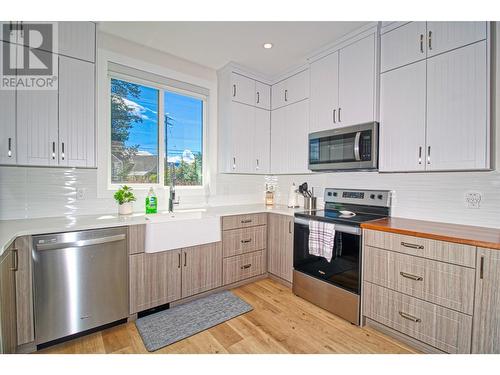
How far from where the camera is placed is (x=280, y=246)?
272 centimetres

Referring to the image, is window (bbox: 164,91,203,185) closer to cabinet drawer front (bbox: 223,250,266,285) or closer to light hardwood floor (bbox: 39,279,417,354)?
cabinet drawer front (bbox: 223,250,266,285)

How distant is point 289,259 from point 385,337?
107cm

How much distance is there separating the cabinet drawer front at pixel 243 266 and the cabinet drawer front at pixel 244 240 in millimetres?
68

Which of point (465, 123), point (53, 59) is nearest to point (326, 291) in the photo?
point (465, 123)

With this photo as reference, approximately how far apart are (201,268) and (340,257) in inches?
54.1

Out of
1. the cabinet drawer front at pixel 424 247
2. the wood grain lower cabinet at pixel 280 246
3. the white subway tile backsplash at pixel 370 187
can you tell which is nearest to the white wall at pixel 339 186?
the white subway tile backsplash at pixel 370 187

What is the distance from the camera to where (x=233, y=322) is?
6.68 ft

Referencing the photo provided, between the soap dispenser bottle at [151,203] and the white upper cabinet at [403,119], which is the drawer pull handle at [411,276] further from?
the soap dispenser bottle at [151,203]

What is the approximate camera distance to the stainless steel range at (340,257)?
200 cm

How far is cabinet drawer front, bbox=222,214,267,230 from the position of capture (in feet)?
8.34

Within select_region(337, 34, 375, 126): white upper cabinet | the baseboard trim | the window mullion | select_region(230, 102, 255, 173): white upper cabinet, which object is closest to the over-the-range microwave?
select_region(337, 34, 375, 126): white upper cabinet

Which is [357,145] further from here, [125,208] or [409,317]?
[125,208]

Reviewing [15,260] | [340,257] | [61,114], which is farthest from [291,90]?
[15,260]

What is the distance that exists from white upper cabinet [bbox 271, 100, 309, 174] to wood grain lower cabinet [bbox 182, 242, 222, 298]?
1.37 metres
